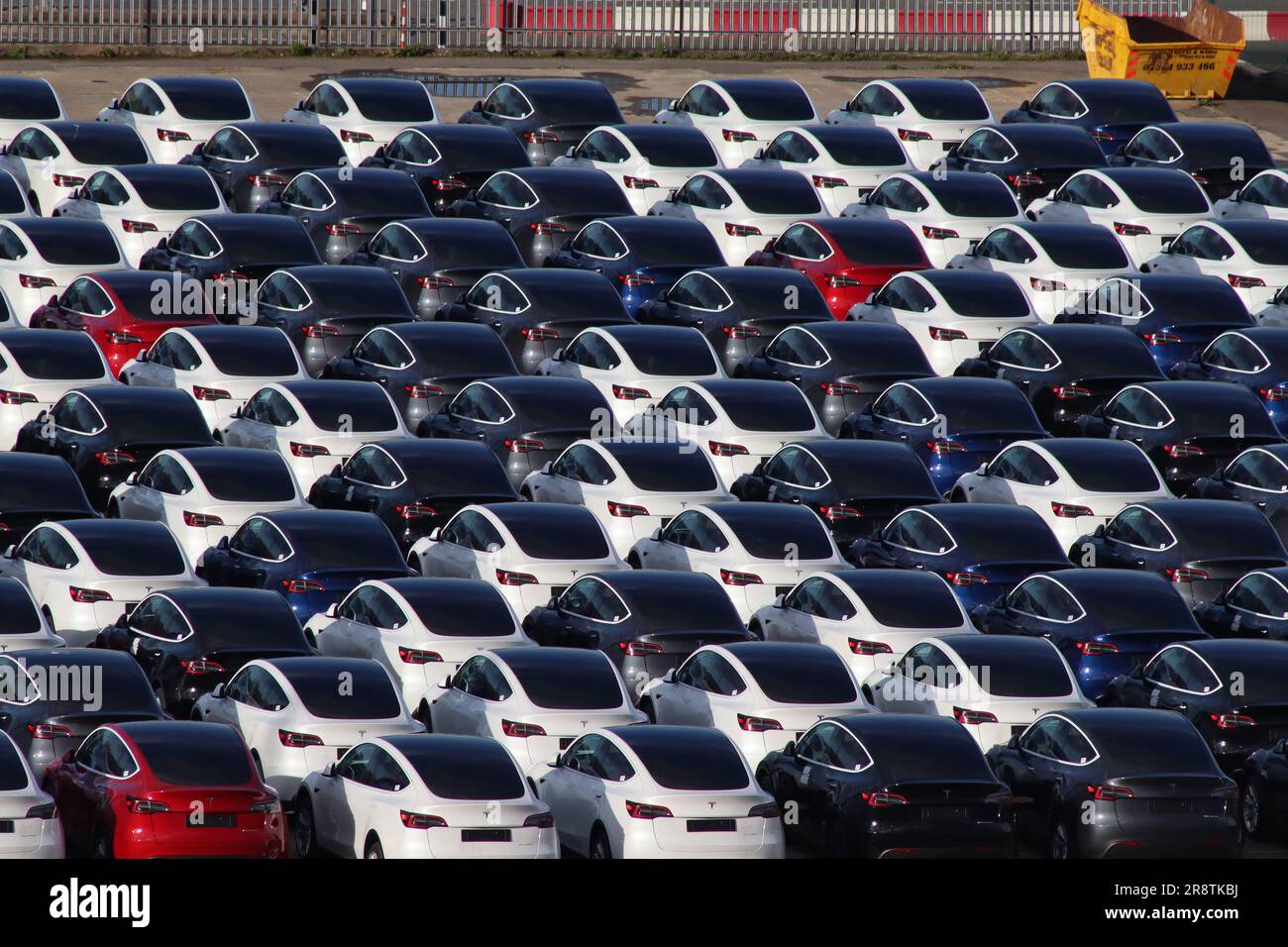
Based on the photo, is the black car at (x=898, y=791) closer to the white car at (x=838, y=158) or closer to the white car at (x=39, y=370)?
the white car at (x=39, y=370)

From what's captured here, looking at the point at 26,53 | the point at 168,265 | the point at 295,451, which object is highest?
the point at 26,53

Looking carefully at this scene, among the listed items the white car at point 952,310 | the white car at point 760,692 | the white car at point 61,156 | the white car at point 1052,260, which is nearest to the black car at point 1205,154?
the white car at point 1052,260

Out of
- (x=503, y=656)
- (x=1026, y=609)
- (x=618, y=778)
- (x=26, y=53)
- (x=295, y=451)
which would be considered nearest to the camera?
(x=618, y=778)

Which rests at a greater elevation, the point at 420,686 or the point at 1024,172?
the point at 1024,172

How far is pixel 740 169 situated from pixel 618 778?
17105mm

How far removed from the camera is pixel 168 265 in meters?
31.1

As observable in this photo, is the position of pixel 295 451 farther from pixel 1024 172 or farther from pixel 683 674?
pixel 1024 172

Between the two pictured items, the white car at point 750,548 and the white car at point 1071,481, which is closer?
the white car at point 750,548

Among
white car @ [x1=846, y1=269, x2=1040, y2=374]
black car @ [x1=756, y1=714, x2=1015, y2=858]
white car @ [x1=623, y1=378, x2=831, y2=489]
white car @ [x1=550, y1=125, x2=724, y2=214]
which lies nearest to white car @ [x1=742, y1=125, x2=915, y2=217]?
white car @ [x1=550, y1=125, x2=724, y2=214]

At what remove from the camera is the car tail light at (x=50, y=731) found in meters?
19.6

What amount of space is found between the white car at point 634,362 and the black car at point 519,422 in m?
0.95

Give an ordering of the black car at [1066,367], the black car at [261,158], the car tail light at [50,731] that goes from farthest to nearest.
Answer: the black car at [261,158] → the black car at [1066,367] → the car tail light at [50,731]

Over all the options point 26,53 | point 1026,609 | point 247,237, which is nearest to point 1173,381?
point 1026,609

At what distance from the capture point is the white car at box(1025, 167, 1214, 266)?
34344 mm
